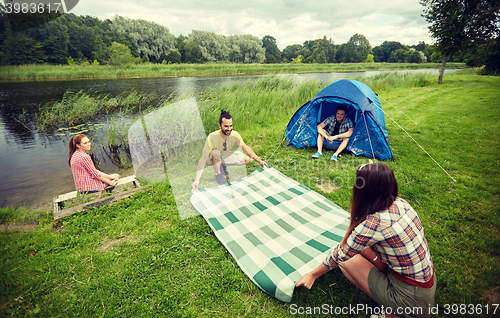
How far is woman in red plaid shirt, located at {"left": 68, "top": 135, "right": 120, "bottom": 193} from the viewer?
3.03 meters

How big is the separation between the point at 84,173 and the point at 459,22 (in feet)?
56.0

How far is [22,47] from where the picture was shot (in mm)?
19594

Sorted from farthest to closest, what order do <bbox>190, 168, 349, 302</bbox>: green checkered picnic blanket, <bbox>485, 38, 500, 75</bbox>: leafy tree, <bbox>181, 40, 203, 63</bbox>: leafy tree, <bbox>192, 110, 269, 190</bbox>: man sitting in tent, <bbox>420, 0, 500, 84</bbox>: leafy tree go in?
<bbox>181, 40, 203, 63</bbox>: leafy tree
<bbox>485, 38, 500, 75</bbox>: leafy tree
<bbox>420, 0, 500, 84</bbox>: leafy tree
<bbox>192, 110, 269, 190</bbox>: man sitting in tent
<bbox>190, 168, 349, 302</bbox>: green checkered picnic blanket

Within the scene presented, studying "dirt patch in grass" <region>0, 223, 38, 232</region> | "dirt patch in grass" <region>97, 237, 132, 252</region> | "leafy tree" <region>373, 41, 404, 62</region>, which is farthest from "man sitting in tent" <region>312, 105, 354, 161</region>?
"leafy tree" <region>373, 41, 404, 62</region>

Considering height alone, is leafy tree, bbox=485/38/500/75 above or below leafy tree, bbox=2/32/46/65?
below

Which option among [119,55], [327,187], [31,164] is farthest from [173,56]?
[327,187]

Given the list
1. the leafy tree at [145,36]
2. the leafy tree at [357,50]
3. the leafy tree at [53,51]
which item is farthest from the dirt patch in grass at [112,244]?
the leafy tree at [357,50]

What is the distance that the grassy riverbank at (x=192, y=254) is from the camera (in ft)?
5.94

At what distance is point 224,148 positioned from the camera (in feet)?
11.9

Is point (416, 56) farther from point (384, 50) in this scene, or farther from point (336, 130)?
point (336, 130)

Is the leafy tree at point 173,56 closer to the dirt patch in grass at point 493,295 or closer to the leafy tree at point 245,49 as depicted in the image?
the leafy tree at point 245,49

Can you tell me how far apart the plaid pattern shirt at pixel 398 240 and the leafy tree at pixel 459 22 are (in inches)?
538

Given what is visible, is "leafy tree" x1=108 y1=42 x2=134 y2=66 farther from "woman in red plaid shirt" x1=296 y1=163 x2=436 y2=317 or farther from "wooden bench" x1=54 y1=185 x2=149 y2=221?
"woman in red plaid shirt" x1=296 y1=163 x2=436 y2=317

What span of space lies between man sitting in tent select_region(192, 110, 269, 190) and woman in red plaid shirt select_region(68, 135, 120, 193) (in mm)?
1522
